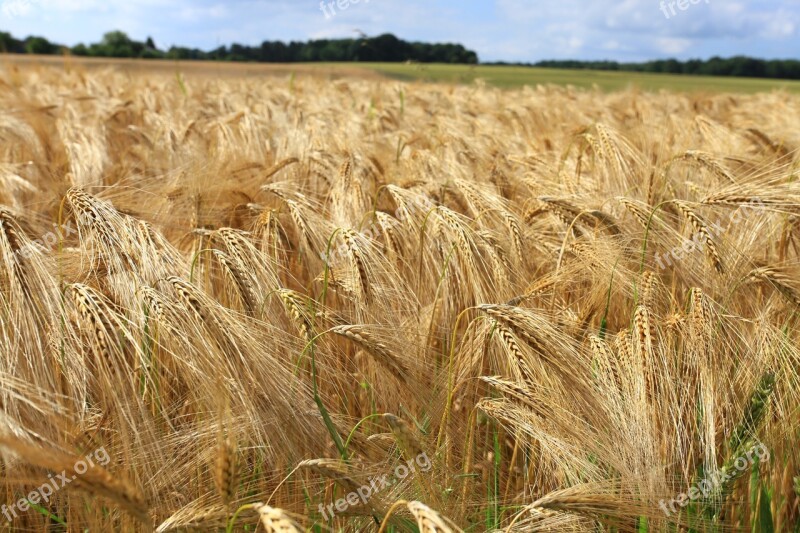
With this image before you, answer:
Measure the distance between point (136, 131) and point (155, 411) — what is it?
3.73 m

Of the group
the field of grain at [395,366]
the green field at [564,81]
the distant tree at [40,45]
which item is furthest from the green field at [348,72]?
the distant tree at [40,45]

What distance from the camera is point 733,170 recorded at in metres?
3.04

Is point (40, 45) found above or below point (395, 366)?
above

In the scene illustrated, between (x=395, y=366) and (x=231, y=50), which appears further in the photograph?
(x=231, y=50)

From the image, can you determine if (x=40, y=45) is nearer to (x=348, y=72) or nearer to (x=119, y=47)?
(x=119, y=47)

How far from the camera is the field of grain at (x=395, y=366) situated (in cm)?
128

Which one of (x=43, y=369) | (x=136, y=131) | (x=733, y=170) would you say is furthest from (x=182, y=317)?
(x=136, y=131)

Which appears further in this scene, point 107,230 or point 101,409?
point 107,230

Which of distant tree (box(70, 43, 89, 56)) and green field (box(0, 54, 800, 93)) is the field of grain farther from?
distant tree (box(70, 43, 89, 56))

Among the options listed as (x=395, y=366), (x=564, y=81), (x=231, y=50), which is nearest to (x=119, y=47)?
(x=231, y=50)

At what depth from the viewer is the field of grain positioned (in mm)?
1283

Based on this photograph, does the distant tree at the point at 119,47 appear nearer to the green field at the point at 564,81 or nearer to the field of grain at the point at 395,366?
the green field at the point at 564,81

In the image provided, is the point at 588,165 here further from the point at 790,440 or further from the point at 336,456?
the point at 336,456

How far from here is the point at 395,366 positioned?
1584 mm
